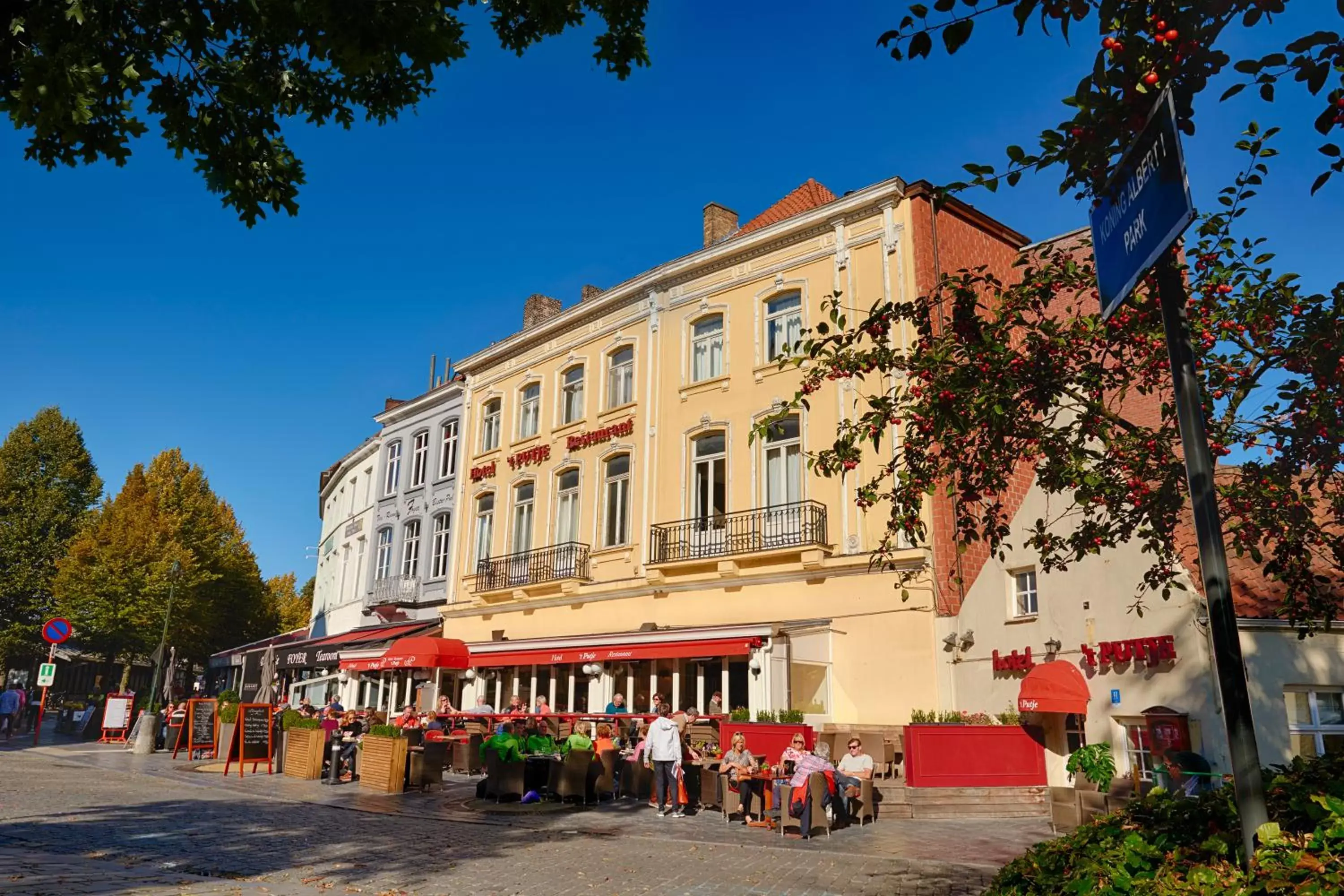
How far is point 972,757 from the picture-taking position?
45.9 feet

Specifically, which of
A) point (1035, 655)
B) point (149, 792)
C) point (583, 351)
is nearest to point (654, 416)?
point (583, 351)

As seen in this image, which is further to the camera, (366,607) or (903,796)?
(366,607)

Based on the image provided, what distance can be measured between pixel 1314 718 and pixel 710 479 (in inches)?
457

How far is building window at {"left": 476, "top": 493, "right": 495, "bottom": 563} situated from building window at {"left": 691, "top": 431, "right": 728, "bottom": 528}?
7.79 m

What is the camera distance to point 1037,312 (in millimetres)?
7418

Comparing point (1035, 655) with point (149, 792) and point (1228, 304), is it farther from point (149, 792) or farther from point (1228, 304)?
point (149, 792)

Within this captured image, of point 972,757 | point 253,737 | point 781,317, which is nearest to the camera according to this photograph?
point 972,757

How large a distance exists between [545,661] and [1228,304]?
1732 cm

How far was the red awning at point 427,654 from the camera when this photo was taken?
72.4ft

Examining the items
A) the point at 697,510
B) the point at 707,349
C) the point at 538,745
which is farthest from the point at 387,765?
the point at 707,349

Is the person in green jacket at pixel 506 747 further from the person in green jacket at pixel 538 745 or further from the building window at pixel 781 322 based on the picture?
the building window at pixel 781 322

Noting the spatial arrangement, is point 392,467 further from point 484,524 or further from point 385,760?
point 385,760

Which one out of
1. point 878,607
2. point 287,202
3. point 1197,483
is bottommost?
point 1197,483

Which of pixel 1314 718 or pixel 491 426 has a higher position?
pixel 491 426
